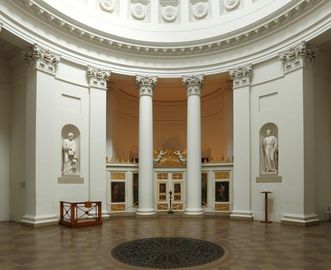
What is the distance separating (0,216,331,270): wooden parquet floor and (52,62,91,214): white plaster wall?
6.52 feet

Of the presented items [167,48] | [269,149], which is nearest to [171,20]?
[167,48]

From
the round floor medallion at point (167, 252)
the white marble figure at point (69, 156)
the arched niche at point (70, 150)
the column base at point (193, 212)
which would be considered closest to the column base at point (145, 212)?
the column base at point (193, 212)

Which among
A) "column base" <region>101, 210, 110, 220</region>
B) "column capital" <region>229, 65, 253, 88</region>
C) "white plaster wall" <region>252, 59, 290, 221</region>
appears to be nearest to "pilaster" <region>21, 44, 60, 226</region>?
"column base" <region>101, 210, 110, 220</region>

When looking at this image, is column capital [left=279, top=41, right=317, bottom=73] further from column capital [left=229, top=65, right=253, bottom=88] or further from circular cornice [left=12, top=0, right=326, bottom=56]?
column capital [left=229, top=65, right=253, bottom=88]

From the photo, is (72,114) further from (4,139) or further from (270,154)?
(270,154)

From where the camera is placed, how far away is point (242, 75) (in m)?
16.1

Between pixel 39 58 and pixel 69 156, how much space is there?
14.0 ft

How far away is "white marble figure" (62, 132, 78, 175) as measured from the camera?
14.9 metres

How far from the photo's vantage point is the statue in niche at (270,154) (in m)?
14.8

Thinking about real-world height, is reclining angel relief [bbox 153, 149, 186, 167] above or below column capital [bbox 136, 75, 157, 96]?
below

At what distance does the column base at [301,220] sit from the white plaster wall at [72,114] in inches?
335

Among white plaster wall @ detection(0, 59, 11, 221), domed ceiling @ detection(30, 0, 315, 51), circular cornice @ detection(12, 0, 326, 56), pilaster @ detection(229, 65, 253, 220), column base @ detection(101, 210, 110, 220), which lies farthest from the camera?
column base @ detection(101, 210, 110, 220)

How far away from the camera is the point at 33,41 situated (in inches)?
527

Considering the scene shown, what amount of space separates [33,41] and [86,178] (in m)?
6.18
